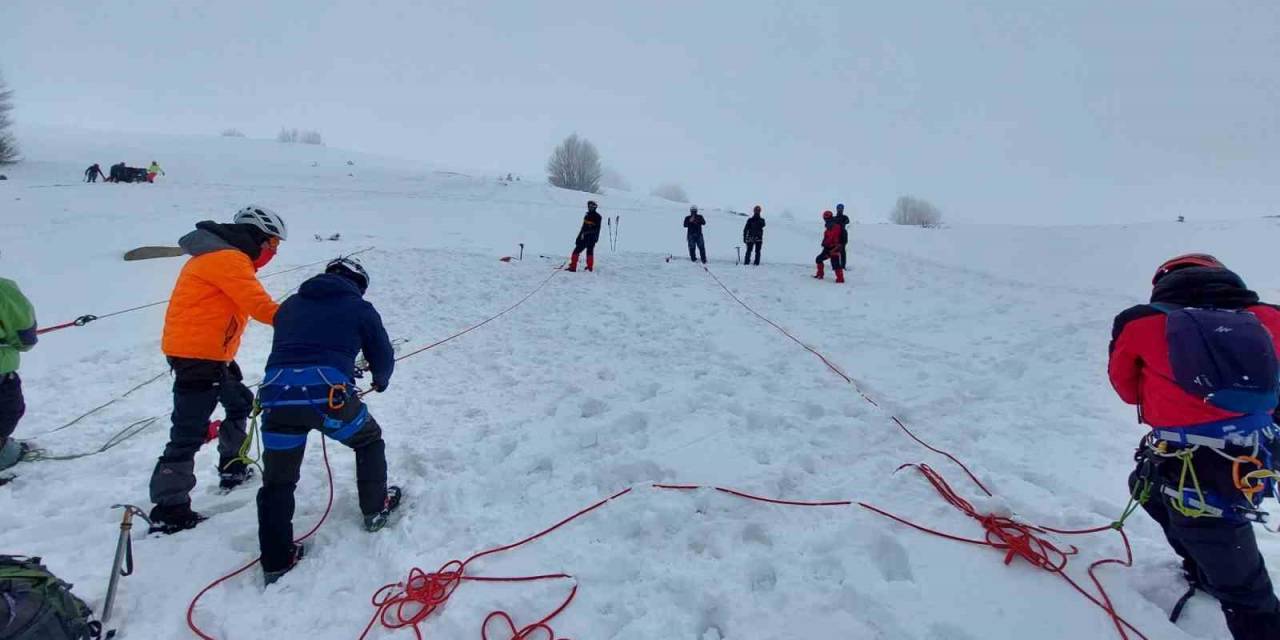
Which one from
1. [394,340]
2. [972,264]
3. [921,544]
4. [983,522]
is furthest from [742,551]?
[972,264]

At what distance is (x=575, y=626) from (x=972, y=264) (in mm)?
17706

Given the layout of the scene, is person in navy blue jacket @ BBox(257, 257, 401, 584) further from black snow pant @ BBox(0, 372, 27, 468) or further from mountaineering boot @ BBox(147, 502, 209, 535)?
black snow pant @ BBox(0, 372, 27, 468)

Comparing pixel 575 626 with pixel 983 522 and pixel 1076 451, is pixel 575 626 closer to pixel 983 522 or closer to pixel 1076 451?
pixel 983 522

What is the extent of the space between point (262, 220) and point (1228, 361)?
5.57 metres

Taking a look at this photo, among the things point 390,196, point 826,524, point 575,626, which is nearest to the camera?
point 575,626

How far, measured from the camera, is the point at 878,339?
26.6 feet

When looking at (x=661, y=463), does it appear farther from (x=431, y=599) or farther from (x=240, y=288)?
(x=240, y=288)

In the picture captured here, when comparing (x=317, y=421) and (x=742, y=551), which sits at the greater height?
(x=317, y=421)

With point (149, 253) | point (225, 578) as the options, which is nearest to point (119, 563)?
point (225, 578)

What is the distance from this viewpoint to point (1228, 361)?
237 cm

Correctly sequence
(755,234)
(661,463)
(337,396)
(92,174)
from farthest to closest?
(92,174)
(755,234)
(661,463)
(337,396)

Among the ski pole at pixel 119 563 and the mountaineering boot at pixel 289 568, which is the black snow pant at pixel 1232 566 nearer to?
the mountaineering boot at pixel 289 568

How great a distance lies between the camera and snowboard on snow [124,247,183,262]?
42.5 feet

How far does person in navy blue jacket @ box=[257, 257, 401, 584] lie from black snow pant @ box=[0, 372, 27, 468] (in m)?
2.17
